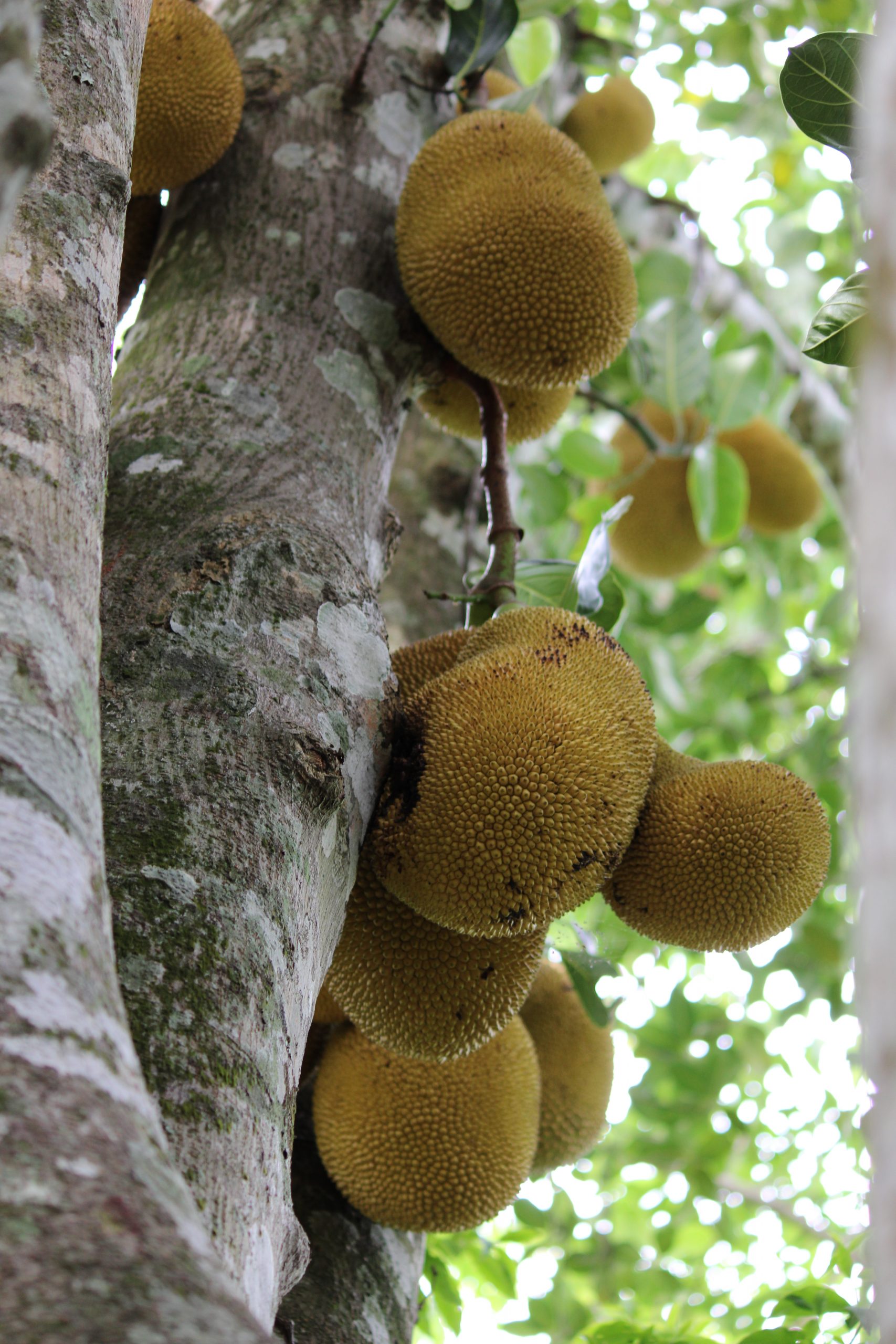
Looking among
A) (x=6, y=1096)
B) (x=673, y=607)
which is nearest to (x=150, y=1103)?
(x=6, y=1096)

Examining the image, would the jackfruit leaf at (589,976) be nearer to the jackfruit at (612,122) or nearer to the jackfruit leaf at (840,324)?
the jackfruit leaf at (840,324)

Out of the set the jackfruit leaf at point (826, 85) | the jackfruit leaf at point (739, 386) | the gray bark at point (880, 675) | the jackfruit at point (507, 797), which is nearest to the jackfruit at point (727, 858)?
the jackfruit at point (507, 797)

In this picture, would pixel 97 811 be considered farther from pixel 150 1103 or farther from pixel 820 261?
pixel 820 261

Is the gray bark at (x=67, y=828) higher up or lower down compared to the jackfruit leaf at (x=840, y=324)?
higher up

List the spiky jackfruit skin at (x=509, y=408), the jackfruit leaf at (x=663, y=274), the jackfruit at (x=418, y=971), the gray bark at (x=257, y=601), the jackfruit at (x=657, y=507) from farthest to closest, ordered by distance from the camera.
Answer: the jackfruit at (x=657, y=507) → the jackfruit leaf at (x=663, y=274) → the spiky jackfruit skin at (x=509, y=408) → the jackfruit at (x=418, y=971) → the gray bark at (x=257, y=601)

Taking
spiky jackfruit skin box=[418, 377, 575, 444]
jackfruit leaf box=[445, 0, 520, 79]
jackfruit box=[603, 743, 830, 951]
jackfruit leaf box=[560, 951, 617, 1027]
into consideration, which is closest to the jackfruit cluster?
spiky jackfruit skin box=[418, 377, 575, 444]

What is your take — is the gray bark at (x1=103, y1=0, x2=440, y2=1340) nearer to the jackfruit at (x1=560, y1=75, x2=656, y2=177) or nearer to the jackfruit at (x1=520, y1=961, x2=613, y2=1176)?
the jackfruit at (x1=520, y1=961, x2=613, y2=1176)

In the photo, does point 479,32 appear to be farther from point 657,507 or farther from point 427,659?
point 657,507
